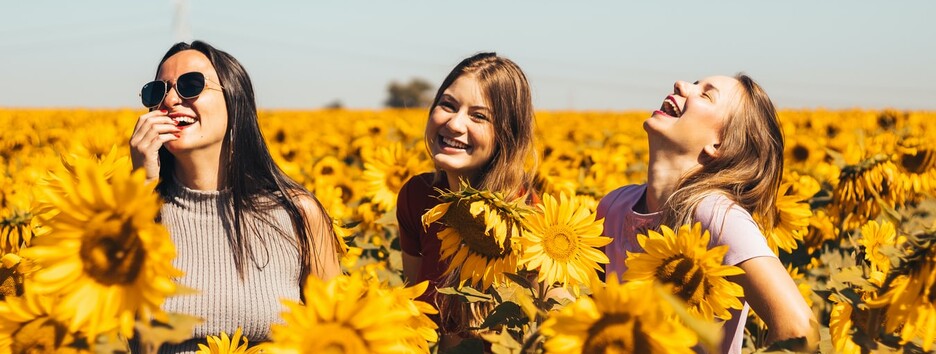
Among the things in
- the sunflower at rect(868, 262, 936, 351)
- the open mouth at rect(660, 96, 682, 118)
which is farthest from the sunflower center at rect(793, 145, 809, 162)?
the sunflower at rect(868, 262, 936, 351)

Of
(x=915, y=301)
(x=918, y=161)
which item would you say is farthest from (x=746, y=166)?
(x=918, y=161)

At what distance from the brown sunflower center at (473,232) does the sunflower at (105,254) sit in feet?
3.34

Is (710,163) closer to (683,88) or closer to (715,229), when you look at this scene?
(683,88)

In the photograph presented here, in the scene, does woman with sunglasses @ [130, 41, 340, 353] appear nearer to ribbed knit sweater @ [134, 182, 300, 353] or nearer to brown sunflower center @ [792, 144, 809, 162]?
ribbed knit sweater @ [134, 182, 300, 353]

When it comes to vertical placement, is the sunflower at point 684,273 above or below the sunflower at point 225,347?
above

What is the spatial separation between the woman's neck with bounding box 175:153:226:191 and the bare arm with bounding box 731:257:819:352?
1479mm

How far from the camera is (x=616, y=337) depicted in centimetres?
147

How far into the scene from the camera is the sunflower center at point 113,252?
4.56ft

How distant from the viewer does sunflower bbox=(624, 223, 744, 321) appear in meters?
1.89

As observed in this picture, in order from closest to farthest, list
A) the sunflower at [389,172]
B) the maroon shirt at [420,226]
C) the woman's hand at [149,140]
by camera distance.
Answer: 1. the woman's hand at [149,140]
2. the maroon shirt at [420,226]
3. the sunflower at [389,172]

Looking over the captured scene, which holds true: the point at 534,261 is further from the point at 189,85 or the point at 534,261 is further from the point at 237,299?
the point at 189,85

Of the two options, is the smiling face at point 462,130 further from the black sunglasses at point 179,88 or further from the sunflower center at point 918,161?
the sunflower center at point 918,161

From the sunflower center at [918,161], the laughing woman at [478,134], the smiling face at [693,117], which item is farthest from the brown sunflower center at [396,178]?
the sunflower center at [918,161]

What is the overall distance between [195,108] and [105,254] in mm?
1286
